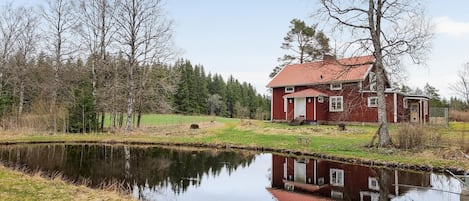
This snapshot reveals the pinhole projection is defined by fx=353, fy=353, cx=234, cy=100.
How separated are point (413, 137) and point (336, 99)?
13.6 metres

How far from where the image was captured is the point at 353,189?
8.63m

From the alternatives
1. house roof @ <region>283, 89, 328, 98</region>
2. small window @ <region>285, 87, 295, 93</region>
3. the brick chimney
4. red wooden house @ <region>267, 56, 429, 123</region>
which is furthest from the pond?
small window @ <region>285, 87, 295, 93</region>

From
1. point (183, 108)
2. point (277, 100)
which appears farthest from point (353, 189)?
point (183, 108)

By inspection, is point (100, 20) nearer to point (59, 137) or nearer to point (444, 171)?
point (59, 137)

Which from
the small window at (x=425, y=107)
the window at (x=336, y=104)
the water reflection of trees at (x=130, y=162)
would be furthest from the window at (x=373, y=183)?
the small window at (x=425, y=107)

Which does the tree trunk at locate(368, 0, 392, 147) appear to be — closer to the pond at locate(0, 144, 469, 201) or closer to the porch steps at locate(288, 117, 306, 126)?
the pond at locate(0, 144, 469, 201)

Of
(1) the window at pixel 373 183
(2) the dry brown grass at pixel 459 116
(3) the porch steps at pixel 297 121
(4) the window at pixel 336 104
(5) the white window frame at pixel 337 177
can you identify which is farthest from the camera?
(2) the dry brown grass at pixel 459 116

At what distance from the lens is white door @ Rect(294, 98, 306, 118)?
27.3m

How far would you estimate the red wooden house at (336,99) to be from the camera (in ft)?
81.7

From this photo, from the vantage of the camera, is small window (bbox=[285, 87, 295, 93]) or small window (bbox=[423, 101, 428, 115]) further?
small window (bbox=[285, 87, 295, 93])

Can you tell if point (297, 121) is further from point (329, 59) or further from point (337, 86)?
point (329, 59)

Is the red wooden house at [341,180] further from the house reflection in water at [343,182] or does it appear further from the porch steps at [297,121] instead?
the porch steps at [297,121]

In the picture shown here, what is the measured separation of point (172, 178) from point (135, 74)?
15.4 m

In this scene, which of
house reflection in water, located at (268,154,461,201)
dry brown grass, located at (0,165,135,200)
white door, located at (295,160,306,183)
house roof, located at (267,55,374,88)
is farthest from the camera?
house roof, located at (267,55,374,88)
